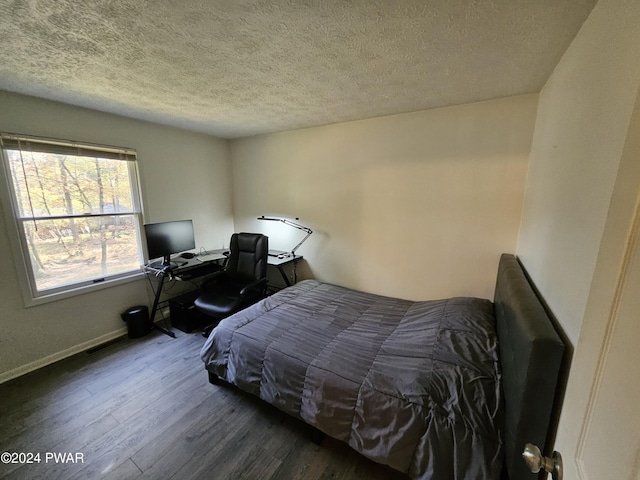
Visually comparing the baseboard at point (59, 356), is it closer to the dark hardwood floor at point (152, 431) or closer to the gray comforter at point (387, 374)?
the dark hardwood floor at point (152, 431)

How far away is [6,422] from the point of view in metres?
1.78

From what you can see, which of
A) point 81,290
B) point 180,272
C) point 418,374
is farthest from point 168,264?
point 418,374

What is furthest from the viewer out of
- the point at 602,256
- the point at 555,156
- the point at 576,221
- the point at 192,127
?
the point at 192,127

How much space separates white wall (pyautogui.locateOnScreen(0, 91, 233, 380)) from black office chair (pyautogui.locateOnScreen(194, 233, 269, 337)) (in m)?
0.86

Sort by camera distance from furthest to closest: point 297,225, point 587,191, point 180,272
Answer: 1. point 297,225
2. point 180,272
3. point 587,191

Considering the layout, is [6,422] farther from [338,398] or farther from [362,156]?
[362,156]

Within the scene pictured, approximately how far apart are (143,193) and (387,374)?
10.3 feet

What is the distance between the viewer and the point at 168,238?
2957 mm

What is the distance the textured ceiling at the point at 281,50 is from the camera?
1.13 metres

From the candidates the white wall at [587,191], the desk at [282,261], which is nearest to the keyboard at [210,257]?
the desk at [282,261]

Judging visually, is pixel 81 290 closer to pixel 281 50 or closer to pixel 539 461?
pixel 281 50

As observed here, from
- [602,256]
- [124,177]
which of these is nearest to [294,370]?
[602,256]

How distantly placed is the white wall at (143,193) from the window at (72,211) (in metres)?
0.11

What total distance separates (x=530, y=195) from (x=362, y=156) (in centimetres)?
158
